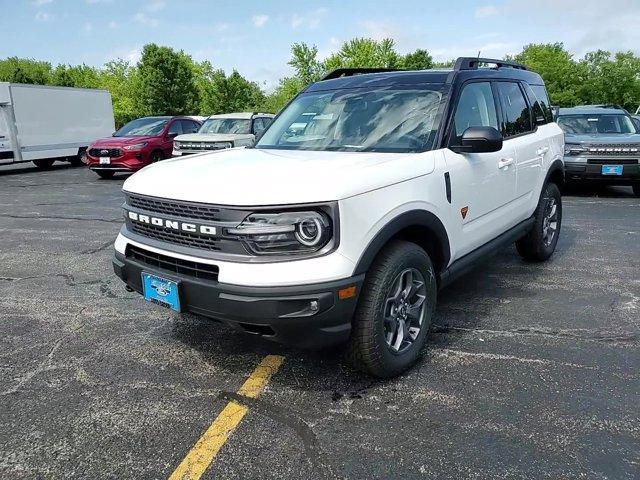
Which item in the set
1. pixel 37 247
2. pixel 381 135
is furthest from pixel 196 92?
pixel 381 135

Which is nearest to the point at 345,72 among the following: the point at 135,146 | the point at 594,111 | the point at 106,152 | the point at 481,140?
the point at 481,140

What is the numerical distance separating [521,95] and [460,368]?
281 centimetres

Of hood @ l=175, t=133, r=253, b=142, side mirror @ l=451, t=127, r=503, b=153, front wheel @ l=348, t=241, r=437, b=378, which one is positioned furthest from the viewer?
hood @ l=175, t=133, r=253, b=142

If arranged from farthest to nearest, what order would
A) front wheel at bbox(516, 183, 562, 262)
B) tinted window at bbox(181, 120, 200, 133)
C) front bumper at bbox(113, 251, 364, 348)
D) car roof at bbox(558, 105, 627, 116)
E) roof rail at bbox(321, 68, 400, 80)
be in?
tinted window at bbox(181, 120, 200, 133), car roof at bbox(558, 105, 627, 116), front wheel at bbox(516, 183, 562, 262), roof rail at bbox(321, 68, 400, 80), front bumper at bbox(113, 251, 364, 348)

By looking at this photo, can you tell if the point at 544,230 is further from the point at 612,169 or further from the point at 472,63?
the point at 612,169

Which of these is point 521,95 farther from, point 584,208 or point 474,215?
point 584,208

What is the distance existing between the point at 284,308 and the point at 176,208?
2.86ft

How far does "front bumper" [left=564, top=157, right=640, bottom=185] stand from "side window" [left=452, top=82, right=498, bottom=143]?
244 inches

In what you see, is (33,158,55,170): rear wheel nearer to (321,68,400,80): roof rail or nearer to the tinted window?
the tinted window

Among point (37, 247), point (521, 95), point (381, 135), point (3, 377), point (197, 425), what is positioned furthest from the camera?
point (37, 247)

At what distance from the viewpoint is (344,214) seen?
257 cm

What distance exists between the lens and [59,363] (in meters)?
3.38

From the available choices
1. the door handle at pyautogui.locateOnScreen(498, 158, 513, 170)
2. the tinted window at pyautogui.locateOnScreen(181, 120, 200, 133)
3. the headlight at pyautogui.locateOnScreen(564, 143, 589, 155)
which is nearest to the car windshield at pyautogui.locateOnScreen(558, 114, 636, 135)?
the headlight at pyautogui.locateOnScreen(564, 143, 589, 155)

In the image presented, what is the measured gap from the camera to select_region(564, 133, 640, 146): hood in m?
9.43
